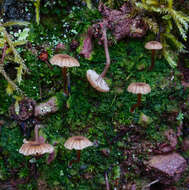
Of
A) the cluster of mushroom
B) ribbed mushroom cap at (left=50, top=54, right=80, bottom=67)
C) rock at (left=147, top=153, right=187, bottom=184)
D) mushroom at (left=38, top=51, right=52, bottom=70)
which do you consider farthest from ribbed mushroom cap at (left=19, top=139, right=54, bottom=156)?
rock at (left=147, top=153, right=187, bottom=184)

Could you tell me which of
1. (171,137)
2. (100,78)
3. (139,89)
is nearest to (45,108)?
(100,78)

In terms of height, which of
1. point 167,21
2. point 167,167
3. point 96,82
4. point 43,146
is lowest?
point 167,167

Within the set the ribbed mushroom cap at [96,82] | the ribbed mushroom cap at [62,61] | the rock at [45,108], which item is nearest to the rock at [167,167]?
the ribbed mushroom cap at [96,82]

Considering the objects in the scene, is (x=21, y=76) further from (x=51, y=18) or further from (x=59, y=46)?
(x=51, y=18)

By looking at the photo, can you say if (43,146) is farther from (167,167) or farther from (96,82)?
(167,167)

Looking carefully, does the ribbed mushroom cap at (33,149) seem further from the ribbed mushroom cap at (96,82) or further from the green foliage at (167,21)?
the green foliage at (167,21)

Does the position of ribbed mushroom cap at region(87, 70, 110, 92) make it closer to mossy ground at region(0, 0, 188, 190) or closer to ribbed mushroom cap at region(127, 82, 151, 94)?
mossy ground at region(0, 0, 188, 190)
